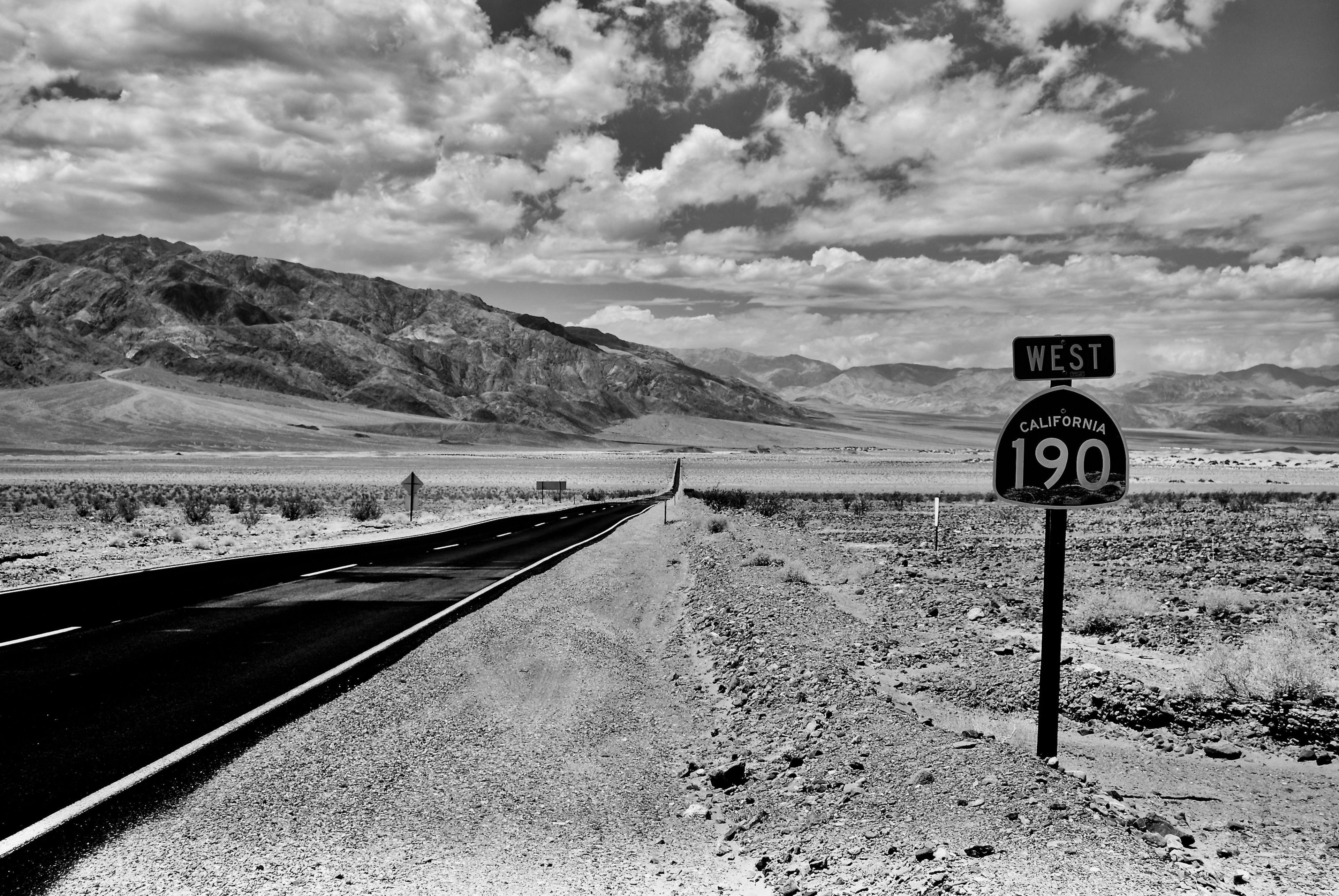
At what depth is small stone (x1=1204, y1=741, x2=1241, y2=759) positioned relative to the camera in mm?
7480

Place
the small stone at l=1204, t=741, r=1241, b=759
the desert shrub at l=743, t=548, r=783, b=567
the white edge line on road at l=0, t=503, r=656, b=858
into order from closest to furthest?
the white edge line on road at l=0, t=503, r=656, b=858
the small stone at l=1204, t=741, r=1241, b=759
the desert shrub at l=743, t=548, r=783, b=567

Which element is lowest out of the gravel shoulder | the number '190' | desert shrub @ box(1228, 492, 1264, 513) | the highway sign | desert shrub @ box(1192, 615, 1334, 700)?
desert shrub @ box(1228, 492, 1264, 513)

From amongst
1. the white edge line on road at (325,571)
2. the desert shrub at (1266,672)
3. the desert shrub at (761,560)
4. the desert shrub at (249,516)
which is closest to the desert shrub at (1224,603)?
the desert shrub at (1266,672)

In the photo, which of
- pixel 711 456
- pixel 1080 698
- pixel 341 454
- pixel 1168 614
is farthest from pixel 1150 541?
pixel 711 456

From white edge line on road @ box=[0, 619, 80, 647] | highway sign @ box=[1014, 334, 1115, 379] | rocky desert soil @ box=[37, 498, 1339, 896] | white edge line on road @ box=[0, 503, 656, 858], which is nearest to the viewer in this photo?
rocky desert soil @ box=[37, 498, 1339, 896]

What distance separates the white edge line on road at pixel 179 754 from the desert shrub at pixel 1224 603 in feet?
37.9

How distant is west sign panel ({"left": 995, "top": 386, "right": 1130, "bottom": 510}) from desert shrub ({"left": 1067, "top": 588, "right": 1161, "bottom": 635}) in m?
7.81

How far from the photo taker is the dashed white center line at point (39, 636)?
33.8ft

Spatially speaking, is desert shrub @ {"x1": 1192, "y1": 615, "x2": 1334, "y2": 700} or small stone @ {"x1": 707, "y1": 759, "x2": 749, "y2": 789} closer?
small stone @ {"x1": 707, "y1": 759, "x2": 749, "y2": 789}

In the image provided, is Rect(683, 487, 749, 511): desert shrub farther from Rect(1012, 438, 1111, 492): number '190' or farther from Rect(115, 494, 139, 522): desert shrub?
Rect(1012, 438, 1111, 492): number '190'

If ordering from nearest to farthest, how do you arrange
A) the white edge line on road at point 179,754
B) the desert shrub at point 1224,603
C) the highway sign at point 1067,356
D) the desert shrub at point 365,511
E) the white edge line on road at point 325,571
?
1. the white edge line on road at point 179,754
2. the highway sign at point 1067,356
3. the desert shrub at point 1224,603
4. the white edge line on road at point 325,571
5. the desert shrub at point 365,511

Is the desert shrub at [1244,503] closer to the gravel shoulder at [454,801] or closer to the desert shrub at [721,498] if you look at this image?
the desert shrub at [721,498]

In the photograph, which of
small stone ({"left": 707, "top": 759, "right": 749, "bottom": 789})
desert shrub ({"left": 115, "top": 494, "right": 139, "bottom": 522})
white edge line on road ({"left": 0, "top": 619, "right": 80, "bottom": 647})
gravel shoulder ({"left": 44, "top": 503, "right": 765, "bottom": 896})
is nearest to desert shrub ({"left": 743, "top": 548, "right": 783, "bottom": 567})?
gravel shoulder ({"left": 44, "top": 503, "right": 765, "bottom": 896})

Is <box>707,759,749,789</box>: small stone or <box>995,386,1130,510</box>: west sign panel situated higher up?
<box>995,386,1130,510</box>: west sign panel
